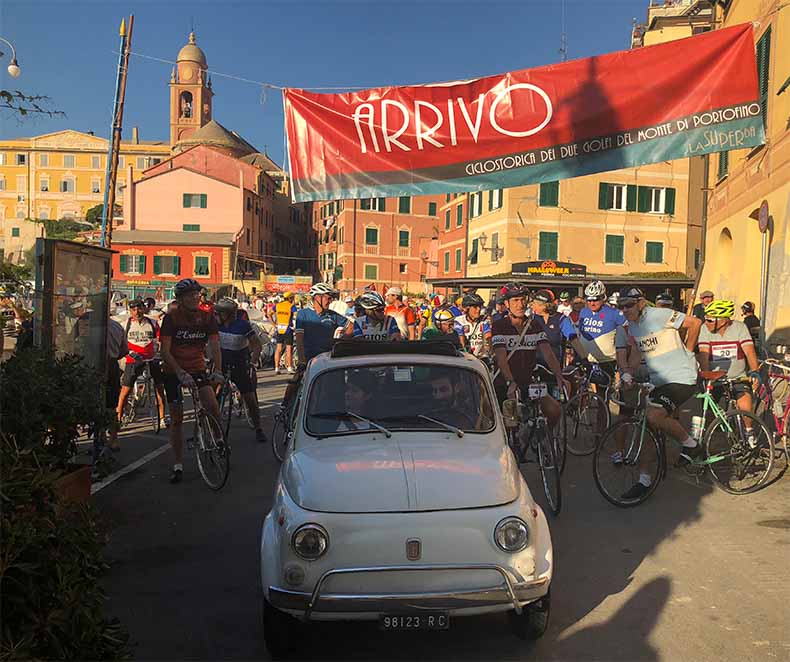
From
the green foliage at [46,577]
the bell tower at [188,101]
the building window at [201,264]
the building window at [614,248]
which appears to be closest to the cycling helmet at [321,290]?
the green foliage at [46,577]

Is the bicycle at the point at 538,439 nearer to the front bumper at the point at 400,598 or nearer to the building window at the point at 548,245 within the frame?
the front bumper at the point at 400,598

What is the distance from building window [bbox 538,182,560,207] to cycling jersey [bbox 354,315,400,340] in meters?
33.9

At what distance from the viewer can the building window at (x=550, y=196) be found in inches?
1672

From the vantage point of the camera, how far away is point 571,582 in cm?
504

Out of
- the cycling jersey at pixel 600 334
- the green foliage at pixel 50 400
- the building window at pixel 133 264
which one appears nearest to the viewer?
the green foliage at pixel 50 400

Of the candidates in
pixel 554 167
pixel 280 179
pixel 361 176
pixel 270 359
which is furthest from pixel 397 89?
pixel 280 179

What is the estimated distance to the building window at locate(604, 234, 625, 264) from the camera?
43.7m

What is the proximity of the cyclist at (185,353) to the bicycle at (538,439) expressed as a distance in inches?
124

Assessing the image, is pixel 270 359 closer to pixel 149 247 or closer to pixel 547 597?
pixel 547 597

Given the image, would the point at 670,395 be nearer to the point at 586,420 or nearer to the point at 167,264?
the point at 586,420

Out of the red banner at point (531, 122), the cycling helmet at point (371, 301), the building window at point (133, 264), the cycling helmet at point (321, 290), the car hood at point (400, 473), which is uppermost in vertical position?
the building window at point (133, 264)

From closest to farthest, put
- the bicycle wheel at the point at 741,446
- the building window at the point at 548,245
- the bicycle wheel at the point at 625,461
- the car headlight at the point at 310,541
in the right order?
the car headlight at the point at 310,541, the bicycle wheel at the point at 625,461, the bicycle wheel at the point at 741,446, the building window at the point at 548,245

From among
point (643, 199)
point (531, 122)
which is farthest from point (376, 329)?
point (643, 199)

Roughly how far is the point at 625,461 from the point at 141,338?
24.7 ft
